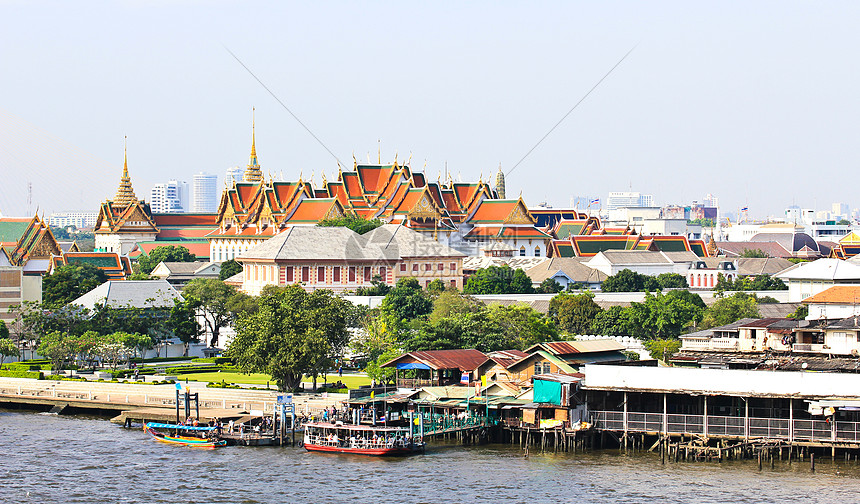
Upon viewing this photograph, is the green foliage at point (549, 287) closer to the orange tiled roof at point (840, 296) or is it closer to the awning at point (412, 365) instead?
the orange tiled roof at point (840, 296)

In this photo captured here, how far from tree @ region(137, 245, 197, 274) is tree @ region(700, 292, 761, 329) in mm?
64287

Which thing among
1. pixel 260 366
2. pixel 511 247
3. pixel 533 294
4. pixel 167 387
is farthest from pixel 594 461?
pixel 511 247

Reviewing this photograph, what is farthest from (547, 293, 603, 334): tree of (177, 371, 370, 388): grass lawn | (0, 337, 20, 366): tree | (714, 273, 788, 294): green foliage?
(0, 337, 20, 366): tree

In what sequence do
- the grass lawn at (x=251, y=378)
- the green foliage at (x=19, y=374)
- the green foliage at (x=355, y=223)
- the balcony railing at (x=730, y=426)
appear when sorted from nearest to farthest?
the balcony railing at (x=730, y=426) < the grass lawn at (x=251, y=378) < the green foliage at (x=19, y=374) < the green foliage at (x=355, y=223)

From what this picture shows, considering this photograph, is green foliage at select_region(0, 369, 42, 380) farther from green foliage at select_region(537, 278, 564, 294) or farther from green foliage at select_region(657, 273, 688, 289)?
green foliage at select_region(657, 273, 688, 289)

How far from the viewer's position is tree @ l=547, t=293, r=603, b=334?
7488cm

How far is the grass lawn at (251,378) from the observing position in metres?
60.2

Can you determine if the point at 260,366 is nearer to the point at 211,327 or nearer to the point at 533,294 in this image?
the point at 211,327

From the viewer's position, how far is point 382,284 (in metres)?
89.4

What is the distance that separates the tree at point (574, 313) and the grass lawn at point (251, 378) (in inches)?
611

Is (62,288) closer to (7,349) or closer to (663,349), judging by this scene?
(7,349)

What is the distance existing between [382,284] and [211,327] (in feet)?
44.0

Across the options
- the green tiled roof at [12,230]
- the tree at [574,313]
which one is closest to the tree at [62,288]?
the tree at [574,313]

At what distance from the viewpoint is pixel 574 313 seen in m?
75.6
